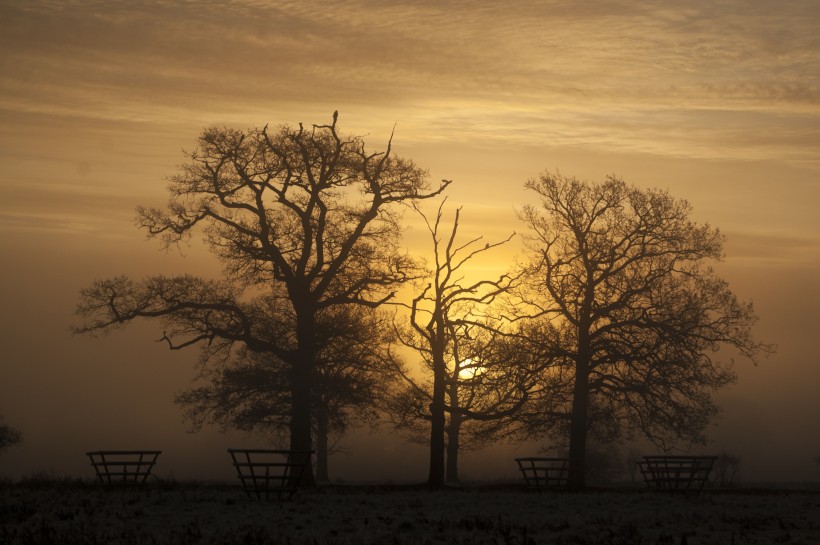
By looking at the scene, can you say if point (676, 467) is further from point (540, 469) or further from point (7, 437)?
point (7, 437)

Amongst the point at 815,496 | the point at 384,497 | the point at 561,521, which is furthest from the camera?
the point at 815,496

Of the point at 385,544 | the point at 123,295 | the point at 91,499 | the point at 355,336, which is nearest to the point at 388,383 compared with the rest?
the point at 355,336

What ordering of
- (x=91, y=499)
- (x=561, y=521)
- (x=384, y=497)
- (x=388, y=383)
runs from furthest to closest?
(x=388, y=383)
(x=384, y=497)
(x=91, y=499)
(x=561, y=521)

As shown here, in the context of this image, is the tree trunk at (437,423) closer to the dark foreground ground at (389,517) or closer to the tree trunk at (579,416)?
the tree trunk at (579,416)

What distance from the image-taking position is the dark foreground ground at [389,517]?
62.7ft

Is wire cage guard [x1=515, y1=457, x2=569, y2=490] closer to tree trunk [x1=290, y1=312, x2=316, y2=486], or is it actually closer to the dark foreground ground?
the dark foreground ground

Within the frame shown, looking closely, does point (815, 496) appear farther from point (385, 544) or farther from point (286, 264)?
point (286, 264)

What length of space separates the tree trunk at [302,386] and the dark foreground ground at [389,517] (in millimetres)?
6965

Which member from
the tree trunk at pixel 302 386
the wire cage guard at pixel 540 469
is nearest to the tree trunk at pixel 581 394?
the wire cage guard at pixel 540 469

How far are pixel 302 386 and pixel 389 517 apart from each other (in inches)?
562

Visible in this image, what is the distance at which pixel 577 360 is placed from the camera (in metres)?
38.2

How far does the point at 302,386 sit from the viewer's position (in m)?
35.9

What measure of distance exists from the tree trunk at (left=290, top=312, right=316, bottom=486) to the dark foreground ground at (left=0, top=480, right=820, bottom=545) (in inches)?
274

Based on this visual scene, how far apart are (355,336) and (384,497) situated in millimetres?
11269
